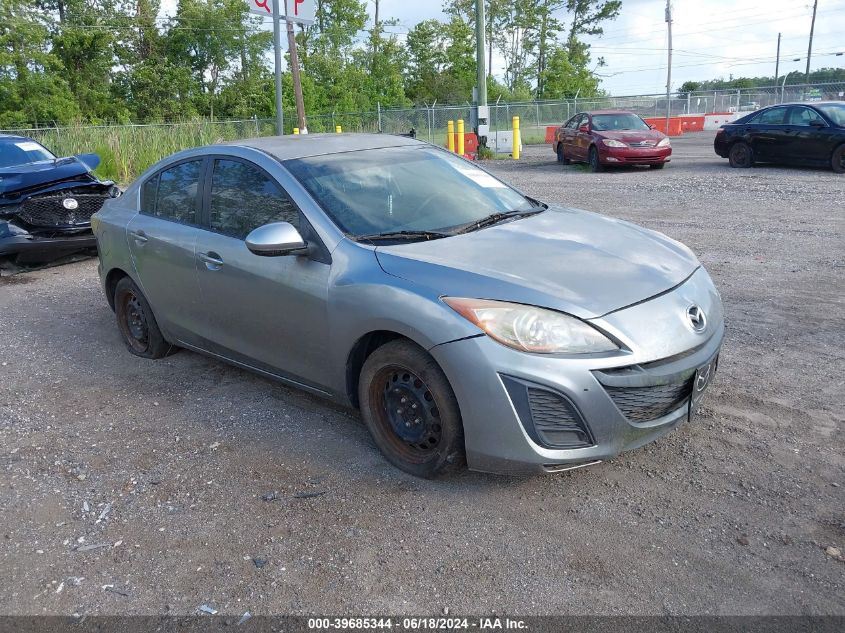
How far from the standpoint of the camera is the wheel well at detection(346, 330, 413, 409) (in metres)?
3.63

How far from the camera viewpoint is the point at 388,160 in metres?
4.55

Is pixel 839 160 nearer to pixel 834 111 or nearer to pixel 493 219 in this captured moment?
pixel 834 111

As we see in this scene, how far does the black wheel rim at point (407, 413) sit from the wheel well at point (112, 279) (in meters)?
2.85

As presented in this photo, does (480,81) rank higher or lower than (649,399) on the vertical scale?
higher

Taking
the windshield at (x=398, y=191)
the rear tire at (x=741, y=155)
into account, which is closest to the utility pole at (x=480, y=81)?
the rear tire at (x=741, y=155)

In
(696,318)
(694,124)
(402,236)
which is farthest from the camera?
(694,124)

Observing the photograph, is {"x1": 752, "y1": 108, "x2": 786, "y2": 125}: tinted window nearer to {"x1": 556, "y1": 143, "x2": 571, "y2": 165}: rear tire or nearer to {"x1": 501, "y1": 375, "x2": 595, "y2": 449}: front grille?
{"x1": 556, "y1": 143, "x2": 571, "y2": 165}: rear tire

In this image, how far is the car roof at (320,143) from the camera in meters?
4.45

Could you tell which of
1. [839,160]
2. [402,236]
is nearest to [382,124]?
[839,160]

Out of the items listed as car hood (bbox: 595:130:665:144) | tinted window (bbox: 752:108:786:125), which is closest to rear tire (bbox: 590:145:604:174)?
car hood (bbox: 595:130:665:144)

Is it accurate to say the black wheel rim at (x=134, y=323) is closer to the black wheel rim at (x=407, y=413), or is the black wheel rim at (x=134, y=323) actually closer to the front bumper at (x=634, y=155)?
the black wheel rim at (x=407, y=413)

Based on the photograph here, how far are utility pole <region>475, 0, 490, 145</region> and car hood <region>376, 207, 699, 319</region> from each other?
62.3 ft

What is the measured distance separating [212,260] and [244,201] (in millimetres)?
410

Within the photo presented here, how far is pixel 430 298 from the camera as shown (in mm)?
3355
